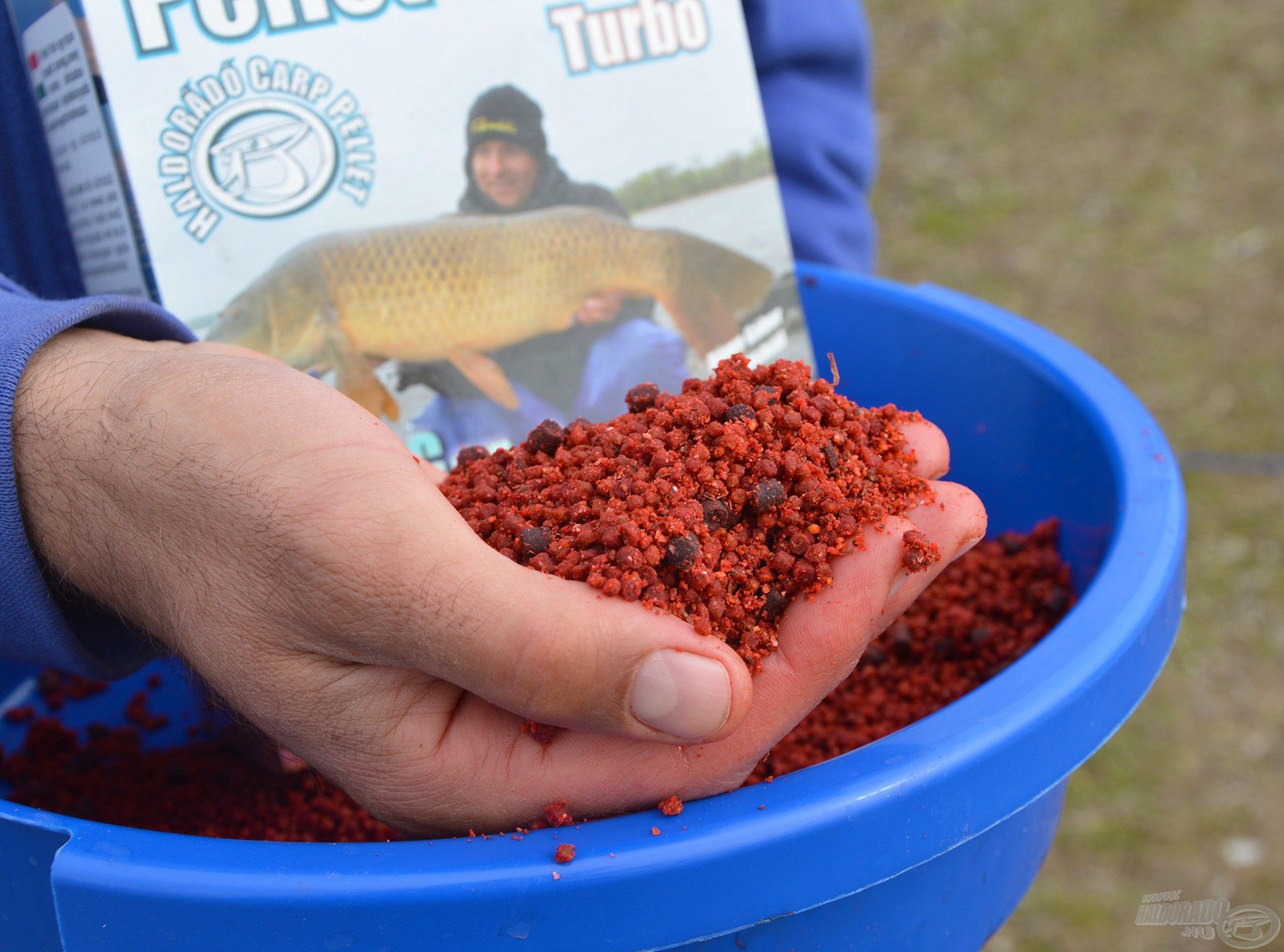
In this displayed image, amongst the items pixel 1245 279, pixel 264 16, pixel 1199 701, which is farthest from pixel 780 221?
pixel 1245 279

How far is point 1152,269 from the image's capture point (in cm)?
276

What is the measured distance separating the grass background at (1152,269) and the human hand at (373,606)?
1.16 metres

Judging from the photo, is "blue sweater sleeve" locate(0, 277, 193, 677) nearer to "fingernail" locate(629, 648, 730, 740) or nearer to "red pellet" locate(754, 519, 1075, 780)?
"fingernail" locate(629, 648, 730, 740)

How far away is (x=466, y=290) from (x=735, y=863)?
2.14 ft

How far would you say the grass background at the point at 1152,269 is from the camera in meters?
1.64

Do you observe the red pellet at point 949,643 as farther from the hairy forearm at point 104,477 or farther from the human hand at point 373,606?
the hairy forearm at point 104,477

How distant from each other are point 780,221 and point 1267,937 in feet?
3.34

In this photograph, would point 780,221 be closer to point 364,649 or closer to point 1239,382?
point 364,649

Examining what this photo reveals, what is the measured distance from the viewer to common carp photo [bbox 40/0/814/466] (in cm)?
95

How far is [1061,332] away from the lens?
263cm

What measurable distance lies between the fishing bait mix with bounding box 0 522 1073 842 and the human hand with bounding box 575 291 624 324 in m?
0.43
